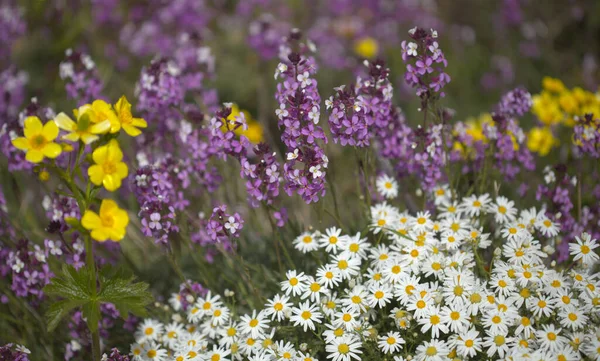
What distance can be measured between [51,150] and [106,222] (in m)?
0.32

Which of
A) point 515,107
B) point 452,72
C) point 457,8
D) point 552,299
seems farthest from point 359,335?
point 457,8

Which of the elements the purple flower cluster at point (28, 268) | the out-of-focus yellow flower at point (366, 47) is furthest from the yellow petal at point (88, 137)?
the out-of-focus yellow flower at point (366, 47)

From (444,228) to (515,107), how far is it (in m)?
0.76

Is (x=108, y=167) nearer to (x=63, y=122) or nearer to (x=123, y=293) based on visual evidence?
(x=63, y=122)

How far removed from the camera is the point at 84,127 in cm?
204

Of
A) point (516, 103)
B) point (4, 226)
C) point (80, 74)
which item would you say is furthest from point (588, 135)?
point (4, 226)

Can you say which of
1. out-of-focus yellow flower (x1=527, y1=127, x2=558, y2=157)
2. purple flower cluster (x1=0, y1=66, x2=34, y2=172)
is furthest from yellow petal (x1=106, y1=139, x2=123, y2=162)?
out-of-focus yellow flower (x1=527, y1=127, x2=558, y2=157)

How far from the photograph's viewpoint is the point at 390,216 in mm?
2848

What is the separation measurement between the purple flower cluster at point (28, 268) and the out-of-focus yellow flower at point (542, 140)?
9.52 ft

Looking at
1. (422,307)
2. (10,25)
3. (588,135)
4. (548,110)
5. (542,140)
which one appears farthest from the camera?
(10,25)

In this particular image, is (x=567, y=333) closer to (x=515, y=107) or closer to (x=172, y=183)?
(x=515, y=107)

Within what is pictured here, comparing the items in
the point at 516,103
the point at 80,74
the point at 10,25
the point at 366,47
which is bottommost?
the point at 516,103

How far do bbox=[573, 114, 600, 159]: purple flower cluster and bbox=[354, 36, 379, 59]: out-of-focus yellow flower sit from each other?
3.07 meters

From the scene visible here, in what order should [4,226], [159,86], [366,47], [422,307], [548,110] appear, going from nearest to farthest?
[422,307] < [4,226] < [159,86] < [548,110] < [366,47]
